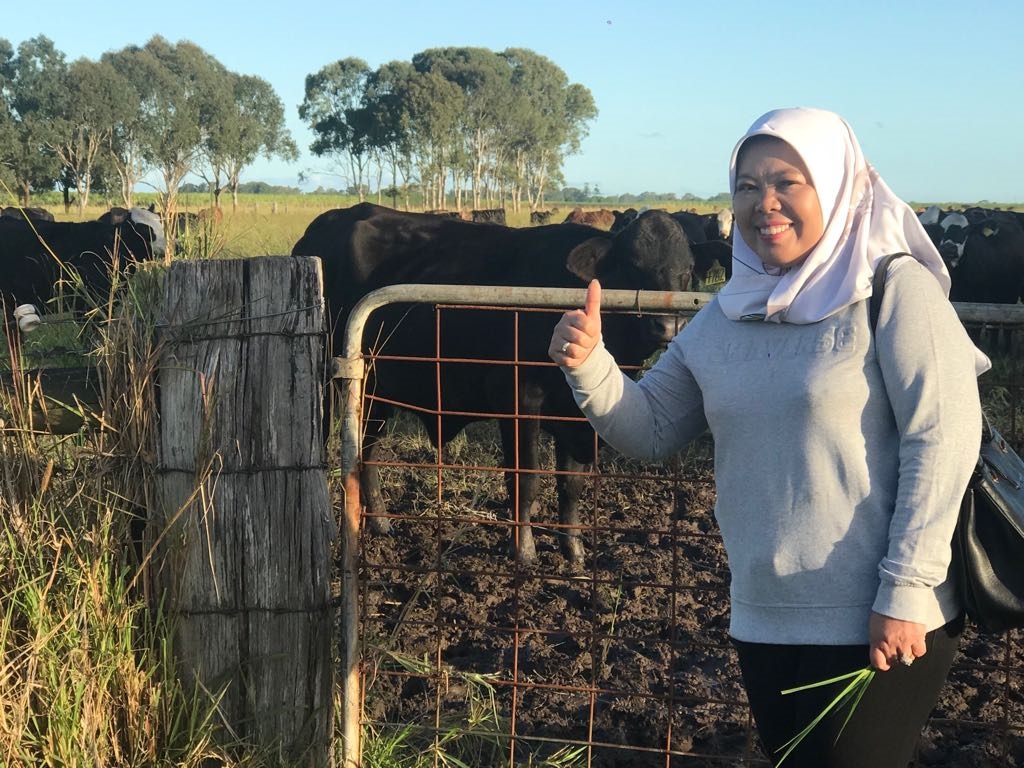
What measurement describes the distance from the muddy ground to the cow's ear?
1544mm

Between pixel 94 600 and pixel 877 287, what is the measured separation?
2.25 metres

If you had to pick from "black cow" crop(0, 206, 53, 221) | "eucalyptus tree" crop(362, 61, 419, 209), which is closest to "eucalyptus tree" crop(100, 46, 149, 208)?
"eucalyptus tree" crop(362, 61, 419, 209)

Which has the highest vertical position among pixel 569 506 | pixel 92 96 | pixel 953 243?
pixel 92 96

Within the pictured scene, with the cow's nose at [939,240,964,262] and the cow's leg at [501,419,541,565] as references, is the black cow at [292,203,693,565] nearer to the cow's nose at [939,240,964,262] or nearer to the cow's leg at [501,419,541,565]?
the cow's leg at [501,419,541,565]

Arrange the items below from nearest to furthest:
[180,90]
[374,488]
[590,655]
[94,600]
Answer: [94,600] → [590,655] → [374,488] → [180,90]

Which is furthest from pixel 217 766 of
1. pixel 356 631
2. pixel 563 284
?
pixel 563 284

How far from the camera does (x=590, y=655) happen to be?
4.38 m

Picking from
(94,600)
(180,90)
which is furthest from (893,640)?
(180,90)

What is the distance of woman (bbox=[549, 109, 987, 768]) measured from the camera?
2008 mm

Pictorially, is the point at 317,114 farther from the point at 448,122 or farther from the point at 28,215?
the point at 28,215

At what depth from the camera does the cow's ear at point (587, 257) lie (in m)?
6.23

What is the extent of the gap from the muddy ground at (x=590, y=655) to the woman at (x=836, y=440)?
732 mm

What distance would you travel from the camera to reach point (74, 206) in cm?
5506

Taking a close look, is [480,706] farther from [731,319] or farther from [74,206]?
[74,206]
